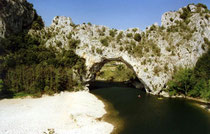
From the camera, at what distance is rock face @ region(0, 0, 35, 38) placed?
140 feet

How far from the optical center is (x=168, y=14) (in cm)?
5622

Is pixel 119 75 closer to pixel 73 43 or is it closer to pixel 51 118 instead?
pixel 73 43

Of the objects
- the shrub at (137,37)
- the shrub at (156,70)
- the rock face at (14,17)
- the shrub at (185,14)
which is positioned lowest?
the shrub at (156,70)

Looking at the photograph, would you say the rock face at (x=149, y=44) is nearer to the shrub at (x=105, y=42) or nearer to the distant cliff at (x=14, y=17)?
the shrub at (x=105, y=42)

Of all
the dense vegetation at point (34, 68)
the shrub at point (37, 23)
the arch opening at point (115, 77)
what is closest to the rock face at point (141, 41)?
the arch opening at point (115, 77)

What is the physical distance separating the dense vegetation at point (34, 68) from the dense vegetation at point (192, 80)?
3307 cm

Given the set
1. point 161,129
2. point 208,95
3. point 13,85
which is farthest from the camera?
point 13,85

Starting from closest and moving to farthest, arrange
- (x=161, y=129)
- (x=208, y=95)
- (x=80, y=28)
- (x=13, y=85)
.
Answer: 1. (x=161, y=129)
2. (x=208, y=95)
3. (x=13, y=85)
4. (x=80, y=28)

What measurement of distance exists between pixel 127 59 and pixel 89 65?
1520 cm

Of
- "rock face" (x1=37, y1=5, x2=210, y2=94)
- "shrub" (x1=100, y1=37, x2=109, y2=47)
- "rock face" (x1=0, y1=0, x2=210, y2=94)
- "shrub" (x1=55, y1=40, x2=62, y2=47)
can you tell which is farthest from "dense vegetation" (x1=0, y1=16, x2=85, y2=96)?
"shrub" (x1=100, y1=37, x2=109, y2=47)

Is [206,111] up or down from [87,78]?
down

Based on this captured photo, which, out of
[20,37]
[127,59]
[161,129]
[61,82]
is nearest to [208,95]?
[161,129]

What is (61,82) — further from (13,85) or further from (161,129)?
(161,129)

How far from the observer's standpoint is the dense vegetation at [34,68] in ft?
118
